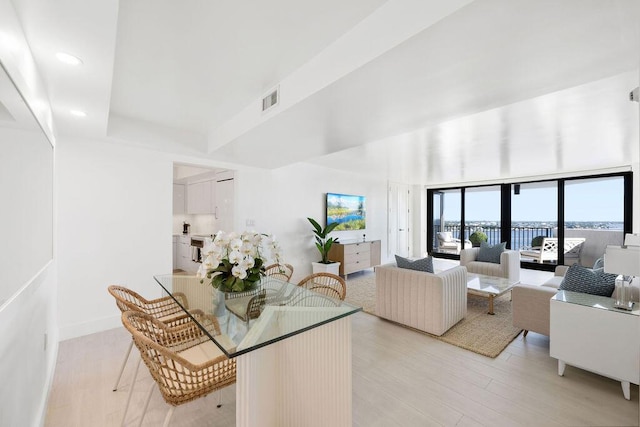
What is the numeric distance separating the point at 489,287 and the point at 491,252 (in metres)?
1.59

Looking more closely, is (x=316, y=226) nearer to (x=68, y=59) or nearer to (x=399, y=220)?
(x=399, y=220)

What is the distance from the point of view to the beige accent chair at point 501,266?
14.6 feet

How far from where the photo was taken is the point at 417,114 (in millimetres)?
2189

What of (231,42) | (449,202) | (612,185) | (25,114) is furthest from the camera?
(449,202)

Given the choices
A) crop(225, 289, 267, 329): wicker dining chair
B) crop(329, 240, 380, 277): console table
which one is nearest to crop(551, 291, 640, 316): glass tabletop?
crop(225, 289, 267, 329): wicker dining chair

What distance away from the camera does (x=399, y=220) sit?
7.29 meters

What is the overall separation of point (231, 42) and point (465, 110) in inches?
66.1

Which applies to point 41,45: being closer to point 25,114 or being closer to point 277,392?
point 25,114

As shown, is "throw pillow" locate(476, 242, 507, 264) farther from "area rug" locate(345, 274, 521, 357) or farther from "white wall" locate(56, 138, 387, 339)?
"white wall" locate(56, 138, 387, 339)

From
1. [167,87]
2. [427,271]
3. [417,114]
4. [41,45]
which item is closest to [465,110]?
[417,114]

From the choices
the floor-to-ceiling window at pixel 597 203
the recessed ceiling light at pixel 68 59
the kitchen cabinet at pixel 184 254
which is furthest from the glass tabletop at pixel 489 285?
the kitchen cabinet at pixel 184 254

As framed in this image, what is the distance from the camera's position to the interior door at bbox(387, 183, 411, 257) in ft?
22.9

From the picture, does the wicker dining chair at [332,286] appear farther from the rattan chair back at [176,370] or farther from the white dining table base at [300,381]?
the rattan chair back at [176,370]

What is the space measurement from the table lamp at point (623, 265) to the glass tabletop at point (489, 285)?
184 centimetres
